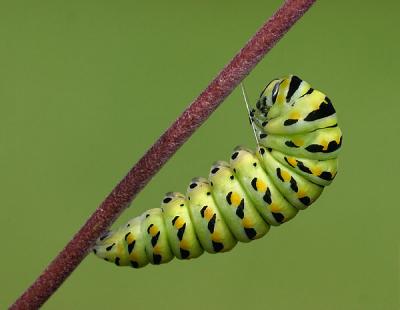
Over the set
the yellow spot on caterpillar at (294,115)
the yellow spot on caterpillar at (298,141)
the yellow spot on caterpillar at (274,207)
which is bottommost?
the yellow spot on caterpillar at (274,207)

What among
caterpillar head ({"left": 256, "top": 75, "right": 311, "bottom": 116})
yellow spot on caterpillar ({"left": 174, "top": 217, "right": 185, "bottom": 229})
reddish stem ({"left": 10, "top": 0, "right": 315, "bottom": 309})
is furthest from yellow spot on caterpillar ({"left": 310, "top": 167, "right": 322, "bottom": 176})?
reddish stem ({"left": 10, "top": 0, "right": 315, "bottom": 309})

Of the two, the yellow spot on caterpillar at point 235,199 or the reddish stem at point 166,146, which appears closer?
the reddish stem at point 166,146

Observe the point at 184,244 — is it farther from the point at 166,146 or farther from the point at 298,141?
the point at 166,146

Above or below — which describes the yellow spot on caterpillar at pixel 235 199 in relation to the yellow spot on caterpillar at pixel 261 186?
below

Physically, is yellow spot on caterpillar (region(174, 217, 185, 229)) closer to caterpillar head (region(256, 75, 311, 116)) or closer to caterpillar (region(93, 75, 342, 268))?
caterpillar (region(93, 75, 342, 268))

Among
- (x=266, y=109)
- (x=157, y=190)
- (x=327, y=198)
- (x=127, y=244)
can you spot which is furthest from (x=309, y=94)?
(x=327, y=198)

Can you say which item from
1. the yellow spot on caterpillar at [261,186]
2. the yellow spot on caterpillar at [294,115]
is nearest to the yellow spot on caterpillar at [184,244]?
the yellow spot on caterpillar at [261,186]

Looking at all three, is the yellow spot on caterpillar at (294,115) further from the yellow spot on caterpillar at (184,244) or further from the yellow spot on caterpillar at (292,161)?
the yellow spot on caterpillar at (184,244)

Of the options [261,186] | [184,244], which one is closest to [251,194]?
[261,186]
